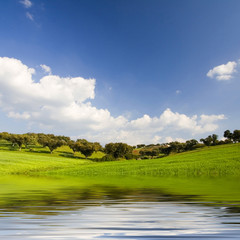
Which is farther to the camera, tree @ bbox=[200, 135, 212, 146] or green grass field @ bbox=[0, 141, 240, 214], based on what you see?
tree @ bbox=[200, 135, 212, 146]

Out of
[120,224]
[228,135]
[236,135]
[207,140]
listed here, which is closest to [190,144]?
[207,140]

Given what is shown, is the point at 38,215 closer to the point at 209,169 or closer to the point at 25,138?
the point at 209,169

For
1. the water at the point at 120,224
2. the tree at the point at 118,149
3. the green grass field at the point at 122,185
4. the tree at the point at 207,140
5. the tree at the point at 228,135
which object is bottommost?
the green grass field at the point at 122,185

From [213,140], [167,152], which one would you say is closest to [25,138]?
[167,152]

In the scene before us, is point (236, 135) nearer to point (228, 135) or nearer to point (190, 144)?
point (228, 135)

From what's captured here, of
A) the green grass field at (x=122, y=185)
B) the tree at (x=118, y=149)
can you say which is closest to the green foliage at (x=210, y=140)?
the tree at (x=118, y=149)

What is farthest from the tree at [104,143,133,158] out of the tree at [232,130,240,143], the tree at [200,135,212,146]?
the tree at [232,130,240,143]

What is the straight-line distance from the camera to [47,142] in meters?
137

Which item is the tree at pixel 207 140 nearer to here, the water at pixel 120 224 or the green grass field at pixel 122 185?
the green grass field at pixel 122 185

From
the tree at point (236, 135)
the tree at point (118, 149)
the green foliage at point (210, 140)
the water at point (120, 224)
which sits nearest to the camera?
the water at point (120, 224)

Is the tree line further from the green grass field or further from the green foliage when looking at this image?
the green grass field

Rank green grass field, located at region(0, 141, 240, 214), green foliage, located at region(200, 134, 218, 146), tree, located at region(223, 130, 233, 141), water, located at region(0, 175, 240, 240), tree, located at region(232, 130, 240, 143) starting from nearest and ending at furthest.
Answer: water, located at region(0, 175, 240, 240) → green grass field, located at region(0, 141, 240, 214) → tree, located at region(232, 130, 240, 143) → tree, located at region(223, 130, 233, 141) → green foliage, located at region(200, 134, 218, 146)

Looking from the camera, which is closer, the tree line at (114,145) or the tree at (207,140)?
the tree line at (114,145)

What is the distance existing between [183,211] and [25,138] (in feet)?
473
